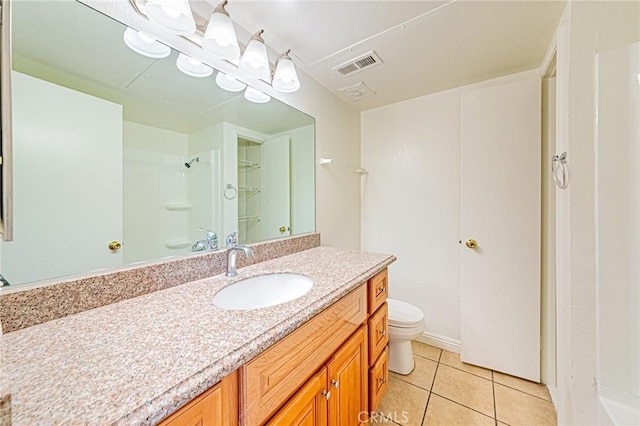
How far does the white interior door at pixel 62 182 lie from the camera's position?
70cm

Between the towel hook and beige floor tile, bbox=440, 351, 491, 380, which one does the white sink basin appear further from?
beige floor tile, bbox=440, 351, 491, 380

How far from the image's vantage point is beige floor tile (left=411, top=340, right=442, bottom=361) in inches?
73.9

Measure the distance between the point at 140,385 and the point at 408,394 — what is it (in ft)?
5.30

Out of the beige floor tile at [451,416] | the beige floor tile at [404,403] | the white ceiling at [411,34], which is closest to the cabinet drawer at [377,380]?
the beige floor tile at [404,403]

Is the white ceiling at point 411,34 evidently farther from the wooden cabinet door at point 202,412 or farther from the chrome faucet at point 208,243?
the wooden cabinet door at point 202,412

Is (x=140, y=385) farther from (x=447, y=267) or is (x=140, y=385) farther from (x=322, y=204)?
(x=447, y=267)

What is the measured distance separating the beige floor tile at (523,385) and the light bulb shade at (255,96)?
94.2 inches

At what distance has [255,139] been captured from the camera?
1509mm

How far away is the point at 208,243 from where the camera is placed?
3.80ft

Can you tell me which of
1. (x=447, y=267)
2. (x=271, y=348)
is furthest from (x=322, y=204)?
(x=271, y=348)

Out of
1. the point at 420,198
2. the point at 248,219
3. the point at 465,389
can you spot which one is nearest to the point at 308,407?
the point at 248,219

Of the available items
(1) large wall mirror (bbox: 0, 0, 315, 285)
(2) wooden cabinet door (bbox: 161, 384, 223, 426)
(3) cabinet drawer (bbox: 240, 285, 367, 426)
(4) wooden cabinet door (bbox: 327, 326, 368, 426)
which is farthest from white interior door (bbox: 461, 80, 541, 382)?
(2) wooden cabinet door (bbox: 161, 384, 223, 426)

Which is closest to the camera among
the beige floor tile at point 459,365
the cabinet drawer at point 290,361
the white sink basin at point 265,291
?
the cabinet drawer at point 290,361

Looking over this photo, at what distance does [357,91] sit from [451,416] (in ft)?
7.53
